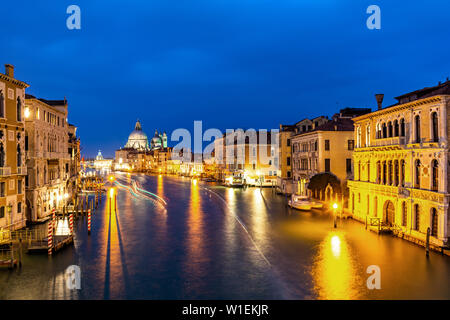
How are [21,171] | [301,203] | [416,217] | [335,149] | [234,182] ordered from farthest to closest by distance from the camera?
[234,182] < [335,149] < [301,203] < [21,171] < [416,217]

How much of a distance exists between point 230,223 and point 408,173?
51.6 ft

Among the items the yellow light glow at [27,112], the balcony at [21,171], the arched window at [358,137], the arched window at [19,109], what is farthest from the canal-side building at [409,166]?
the yellow light glow at [27,112]

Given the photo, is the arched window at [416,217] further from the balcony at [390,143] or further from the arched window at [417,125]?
the arched window at [417,125]

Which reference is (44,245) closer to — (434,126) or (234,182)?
(434,126)

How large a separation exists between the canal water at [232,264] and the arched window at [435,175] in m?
4.19

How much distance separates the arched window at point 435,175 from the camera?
909 inches

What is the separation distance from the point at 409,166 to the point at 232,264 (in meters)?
14.8

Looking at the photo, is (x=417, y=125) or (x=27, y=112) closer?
(x=417, y=125)

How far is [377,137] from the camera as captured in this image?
31.0 meters

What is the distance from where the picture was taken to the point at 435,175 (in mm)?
23312

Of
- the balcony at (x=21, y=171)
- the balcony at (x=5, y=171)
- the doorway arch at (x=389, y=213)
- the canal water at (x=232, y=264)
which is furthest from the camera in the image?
the balcony at (x=21, y=171)

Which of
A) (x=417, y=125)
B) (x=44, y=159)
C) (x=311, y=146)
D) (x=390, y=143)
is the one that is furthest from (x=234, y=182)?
(x=417, y=125)

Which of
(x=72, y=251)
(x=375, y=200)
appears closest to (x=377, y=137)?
(x=375, y=200)
